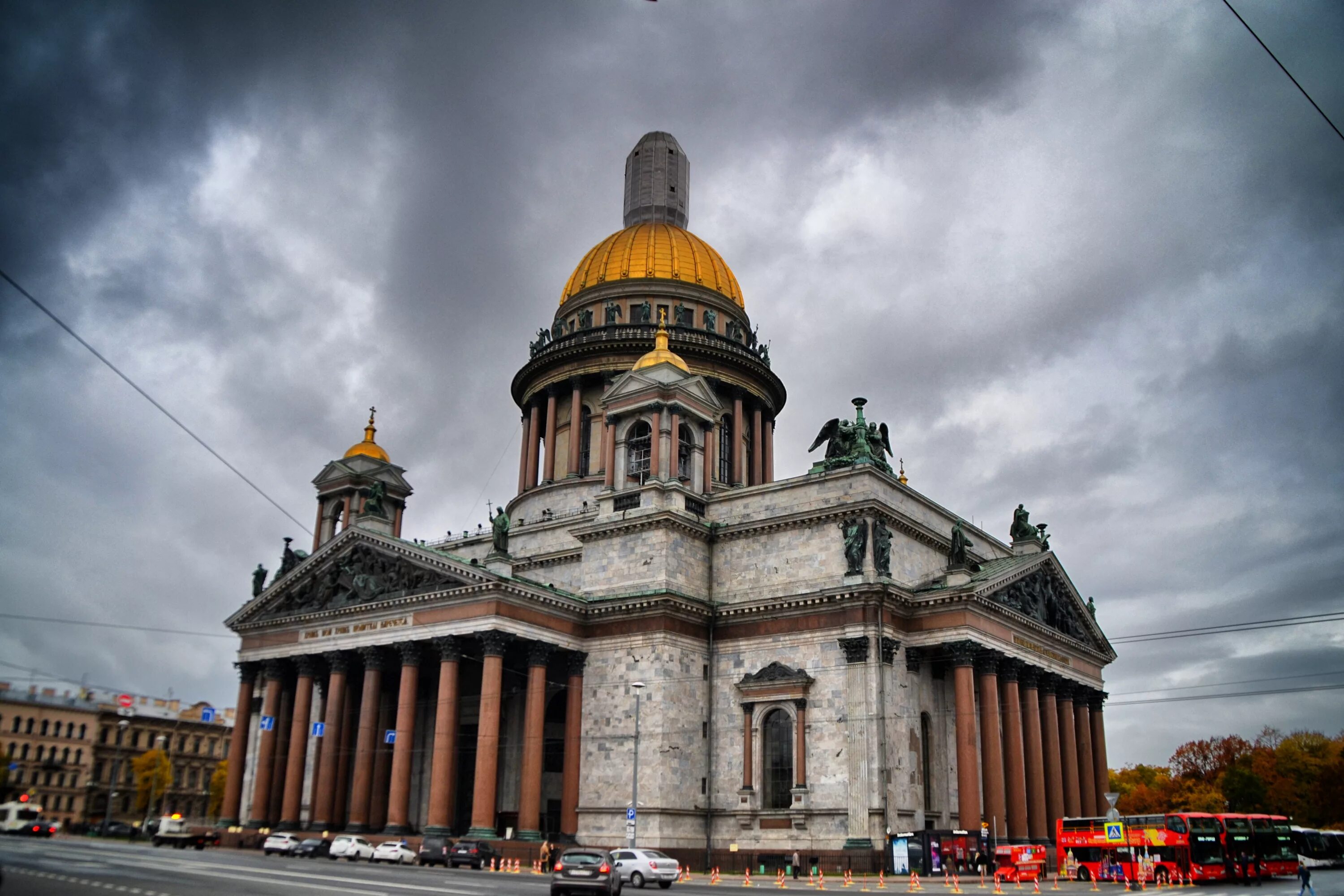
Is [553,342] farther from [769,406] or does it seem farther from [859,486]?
[859,486]

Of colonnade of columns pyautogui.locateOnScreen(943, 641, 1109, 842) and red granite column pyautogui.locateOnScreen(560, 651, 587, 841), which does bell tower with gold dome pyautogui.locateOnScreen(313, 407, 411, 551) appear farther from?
colonnade of columns pyautogui.locateOnScreen(943, 641, 1109, 842)

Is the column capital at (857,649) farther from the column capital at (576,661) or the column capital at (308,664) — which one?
the column capital at (308,664)

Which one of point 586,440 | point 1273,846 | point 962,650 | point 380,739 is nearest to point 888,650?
point 962,650

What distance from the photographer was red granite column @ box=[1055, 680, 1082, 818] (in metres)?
55.7

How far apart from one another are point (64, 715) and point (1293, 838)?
57.0 metres

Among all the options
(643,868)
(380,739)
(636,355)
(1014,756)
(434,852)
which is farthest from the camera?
(636,355)

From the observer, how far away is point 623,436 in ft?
179

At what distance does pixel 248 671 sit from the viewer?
5869cm

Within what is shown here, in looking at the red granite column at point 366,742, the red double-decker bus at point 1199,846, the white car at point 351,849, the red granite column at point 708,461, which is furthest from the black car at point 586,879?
the red granite column at point 708,461

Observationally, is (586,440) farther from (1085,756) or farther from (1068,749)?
(1085,756)

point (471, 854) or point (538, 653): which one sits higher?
point (538, 653)

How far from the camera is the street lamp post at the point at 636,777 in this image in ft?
133

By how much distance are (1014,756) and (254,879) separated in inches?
1296

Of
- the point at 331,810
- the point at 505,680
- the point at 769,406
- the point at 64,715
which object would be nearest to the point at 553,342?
the point at 769,406
